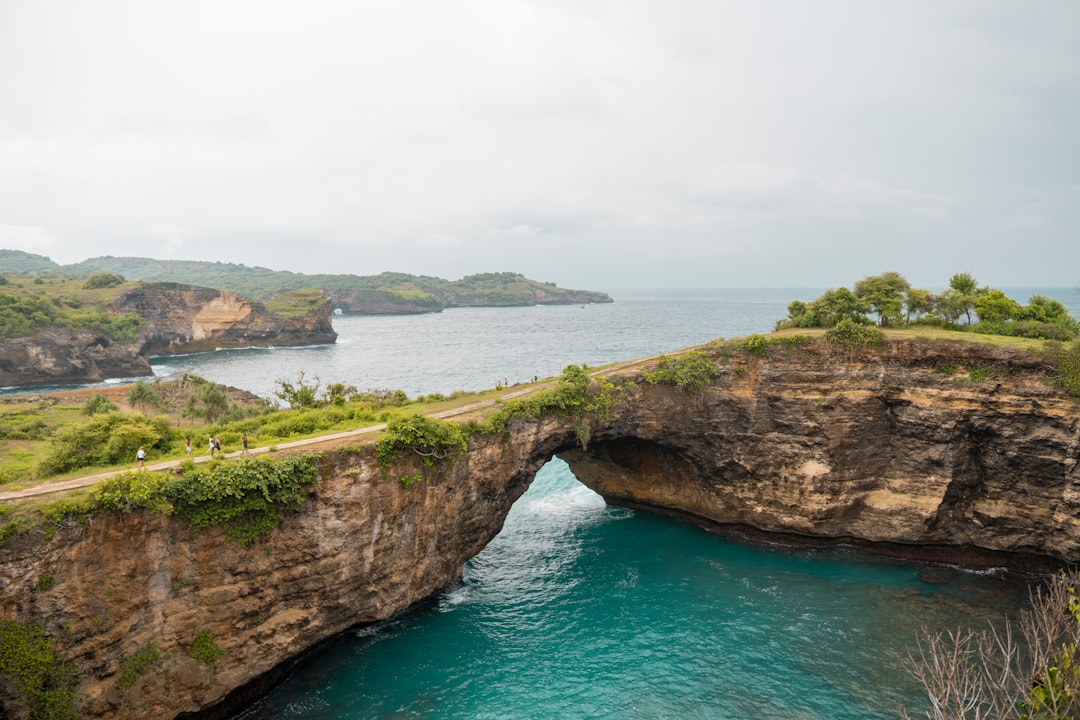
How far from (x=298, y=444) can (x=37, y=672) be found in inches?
435

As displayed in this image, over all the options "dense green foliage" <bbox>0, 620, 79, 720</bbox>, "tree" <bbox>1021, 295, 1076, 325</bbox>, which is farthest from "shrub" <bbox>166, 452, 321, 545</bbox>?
"tree" <bbox>1021, 295, 1076, 325</bbox>

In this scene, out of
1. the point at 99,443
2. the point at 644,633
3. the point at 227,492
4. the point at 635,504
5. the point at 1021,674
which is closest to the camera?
the point at 1021,674

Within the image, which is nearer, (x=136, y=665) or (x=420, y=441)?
(x=136, y=665)

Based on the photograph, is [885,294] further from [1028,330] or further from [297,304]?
[297,304]

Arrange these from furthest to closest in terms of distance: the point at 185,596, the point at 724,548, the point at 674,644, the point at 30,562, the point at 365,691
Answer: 1. the point at 724,548
2. the point at 674,644
3. the point at 365,691
4. the point at 185,596
5. the point at 30,562

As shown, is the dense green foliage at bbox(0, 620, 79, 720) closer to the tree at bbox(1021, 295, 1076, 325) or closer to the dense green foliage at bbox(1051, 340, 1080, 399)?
the dense green foliage at bbox(1051, 340, 1080, 399)

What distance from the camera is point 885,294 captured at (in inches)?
1508

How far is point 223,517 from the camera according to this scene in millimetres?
21297

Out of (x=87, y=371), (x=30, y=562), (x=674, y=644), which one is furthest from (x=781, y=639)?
(x=87, y=371)

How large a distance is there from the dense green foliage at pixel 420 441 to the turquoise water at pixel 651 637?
9.41m

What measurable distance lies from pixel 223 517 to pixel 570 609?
58.0 ft

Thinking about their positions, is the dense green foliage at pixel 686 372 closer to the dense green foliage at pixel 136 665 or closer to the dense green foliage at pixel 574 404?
the dense green foliage at pixel 574 404

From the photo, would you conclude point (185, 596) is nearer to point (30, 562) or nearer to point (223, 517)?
point (223, 517)

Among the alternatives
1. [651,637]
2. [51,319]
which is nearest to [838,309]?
[651,637]
